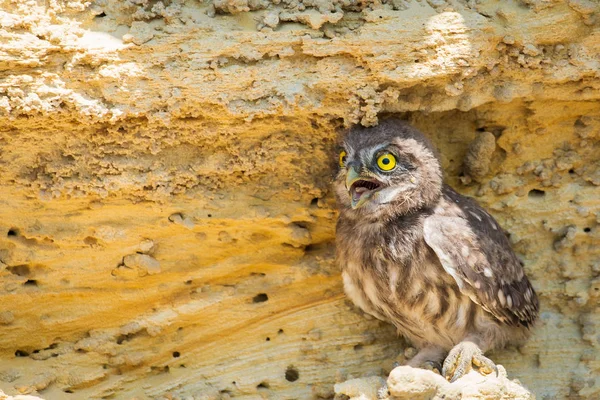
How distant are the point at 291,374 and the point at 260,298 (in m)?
0.47

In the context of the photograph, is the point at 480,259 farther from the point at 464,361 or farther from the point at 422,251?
the point at 464,361

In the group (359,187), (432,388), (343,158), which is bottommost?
(432,388)

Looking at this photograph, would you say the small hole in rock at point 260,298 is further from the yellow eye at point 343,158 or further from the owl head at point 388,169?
the yellow eye at point 343,158

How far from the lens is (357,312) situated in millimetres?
4613

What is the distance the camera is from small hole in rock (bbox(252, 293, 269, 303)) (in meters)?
4.55

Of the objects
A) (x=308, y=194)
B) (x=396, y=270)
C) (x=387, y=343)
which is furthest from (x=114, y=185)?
(x=387, y=343)

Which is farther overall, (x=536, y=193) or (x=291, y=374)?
(x=536, y=193)

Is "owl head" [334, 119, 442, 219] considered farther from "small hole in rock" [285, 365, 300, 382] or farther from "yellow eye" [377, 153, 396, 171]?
"small hole in rock" [285, 365, 300, 382]

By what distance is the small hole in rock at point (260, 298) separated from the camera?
4.55 m

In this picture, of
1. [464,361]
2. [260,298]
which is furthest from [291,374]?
[464,361]

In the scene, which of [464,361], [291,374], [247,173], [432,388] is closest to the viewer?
[432,388]

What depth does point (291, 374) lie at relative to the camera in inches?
177

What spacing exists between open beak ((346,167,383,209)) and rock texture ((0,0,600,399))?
0.90 ft

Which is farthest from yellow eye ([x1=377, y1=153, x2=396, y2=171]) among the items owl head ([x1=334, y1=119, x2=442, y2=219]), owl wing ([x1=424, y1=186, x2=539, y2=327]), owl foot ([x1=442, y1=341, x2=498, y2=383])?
owl foot ([x1=442, y1=341, x2=498, y2=383])
